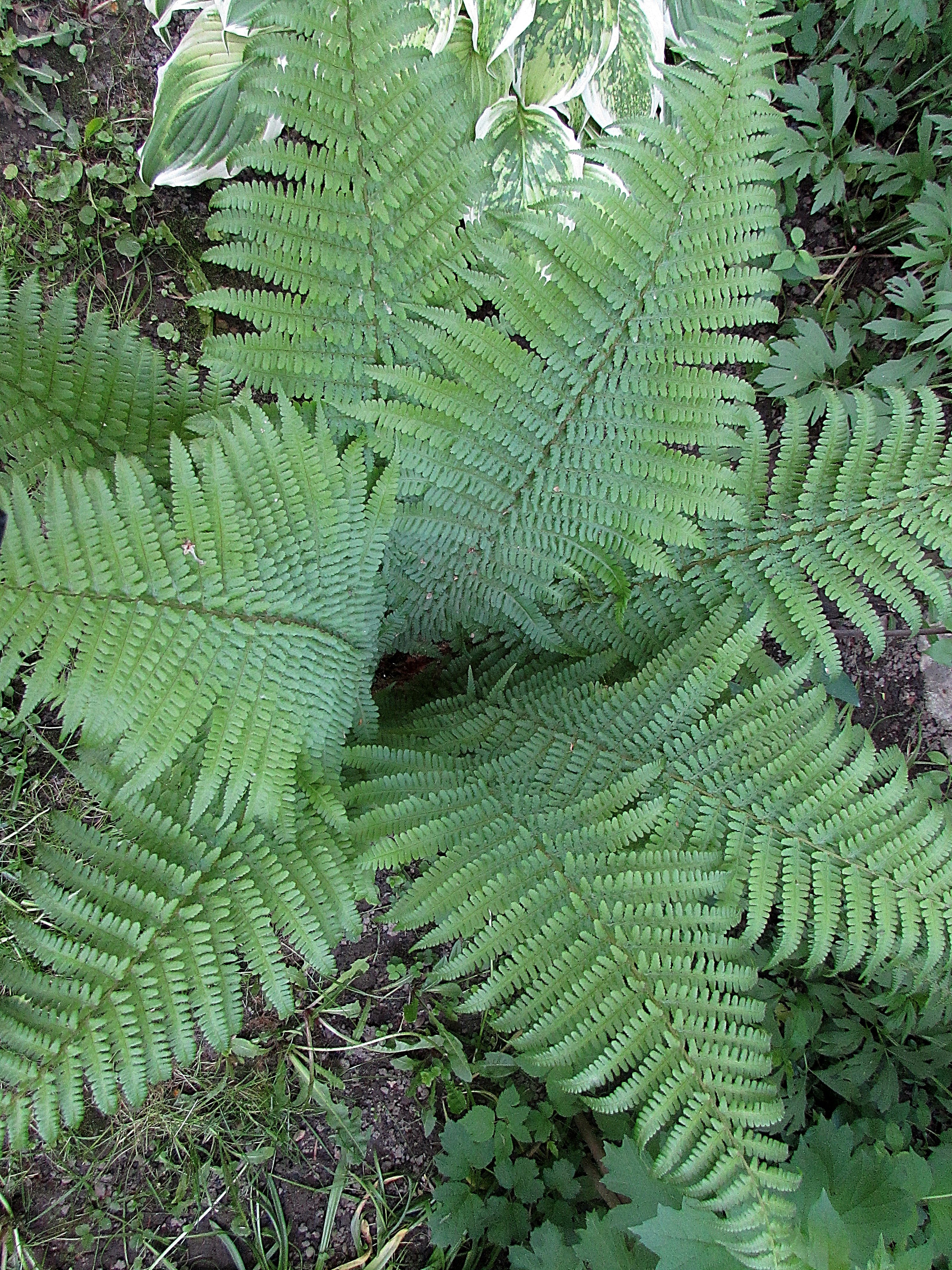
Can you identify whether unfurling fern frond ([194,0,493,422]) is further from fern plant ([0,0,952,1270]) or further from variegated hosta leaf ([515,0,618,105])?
variegated hosta leaf ([515,0,618,105])

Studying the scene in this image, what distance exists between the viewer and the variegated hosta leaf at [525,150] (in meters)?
2.31

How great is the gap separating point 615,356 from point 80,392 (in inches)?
48.7

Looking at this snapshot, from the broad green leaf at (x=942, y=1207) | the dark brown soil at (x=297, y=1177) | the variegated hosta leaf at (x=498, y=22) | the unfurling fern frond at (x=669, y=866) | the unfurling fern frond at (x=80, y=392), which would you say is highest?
the variegated hosta leaf at (x=498, y=22)

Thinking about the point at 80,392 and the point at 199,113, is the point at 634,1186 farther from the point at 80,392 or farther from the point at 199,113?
the point at 199,113

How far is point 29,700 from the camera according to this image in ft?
4.75

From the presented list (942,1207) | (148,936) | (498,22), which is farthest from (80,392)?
(942,1207)

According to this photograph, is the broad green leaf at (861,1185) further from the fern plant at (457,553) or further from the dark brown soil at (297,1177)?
the dark brown soil at (297,1177)

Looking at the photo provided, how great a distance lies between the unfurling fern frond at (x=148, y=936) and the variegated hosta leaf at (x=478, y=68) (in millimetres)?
2074

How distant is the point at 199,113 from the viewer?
2.38 m

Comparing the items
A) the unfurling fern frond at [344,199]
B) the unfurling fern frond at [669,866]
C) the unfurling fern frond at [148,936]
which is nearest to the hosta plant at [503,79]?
the unfurling fern frond at [344,199]

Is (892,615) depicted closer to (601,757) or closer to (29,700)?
→ (601,757)

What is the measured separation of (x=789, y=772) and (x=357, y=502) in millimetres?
1183

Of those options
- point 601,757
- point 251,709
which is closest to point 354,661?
point 251,709

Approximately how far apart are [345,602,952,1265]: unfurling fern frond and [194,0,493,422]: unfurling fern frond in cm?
94
